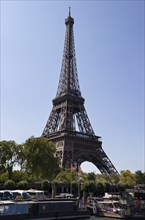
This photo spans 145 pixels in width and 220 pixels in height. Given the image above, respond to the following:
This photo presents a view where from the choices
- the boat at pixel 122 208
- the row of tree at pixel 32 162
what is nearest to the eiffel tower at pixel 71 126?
the row of tree at pixel 32 162

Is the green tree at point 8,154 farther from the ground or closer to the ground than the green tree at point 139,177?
farther from the ground

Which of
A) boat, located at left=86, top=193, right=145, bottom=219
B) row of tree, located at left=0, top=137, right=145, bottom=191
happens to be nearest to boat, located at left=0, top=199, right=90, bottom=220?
boat, located at left=86, top=193, right=145, bottom=219

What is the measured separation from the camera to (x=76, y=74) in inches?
4279

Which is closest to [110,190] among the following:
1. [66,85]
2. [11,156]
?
[11,156]

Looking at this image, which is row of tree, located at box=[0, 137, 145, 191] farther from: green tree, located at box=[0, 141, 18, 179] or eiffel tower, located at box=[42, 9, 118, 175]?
eiffel tower, located at box=[42, 9, 118, 175]

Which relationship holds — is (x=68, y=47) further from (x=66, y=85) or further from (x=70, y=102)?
(x=70, y=102)

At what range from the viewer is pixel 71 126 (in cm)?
9825

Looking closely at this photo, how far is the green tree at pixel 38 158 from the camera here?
221 ft

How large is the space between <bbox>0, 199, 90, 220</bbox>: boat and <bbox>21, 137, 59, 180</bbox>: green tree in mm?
30708

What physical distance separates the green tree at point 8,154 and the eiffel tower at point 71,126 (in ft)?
62.3

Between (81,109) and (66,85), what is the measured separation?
9.41 metres

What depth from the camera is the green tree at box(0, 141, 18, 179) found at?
6744cm

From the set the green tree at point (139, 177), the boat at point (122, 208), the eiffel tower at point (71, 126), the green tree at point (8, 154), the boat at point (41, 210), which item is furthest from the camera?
the green tree at point (139, 177)

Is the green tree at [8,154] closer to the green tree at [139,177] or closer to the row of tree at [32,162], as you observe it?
the row of tree at [32,162]
